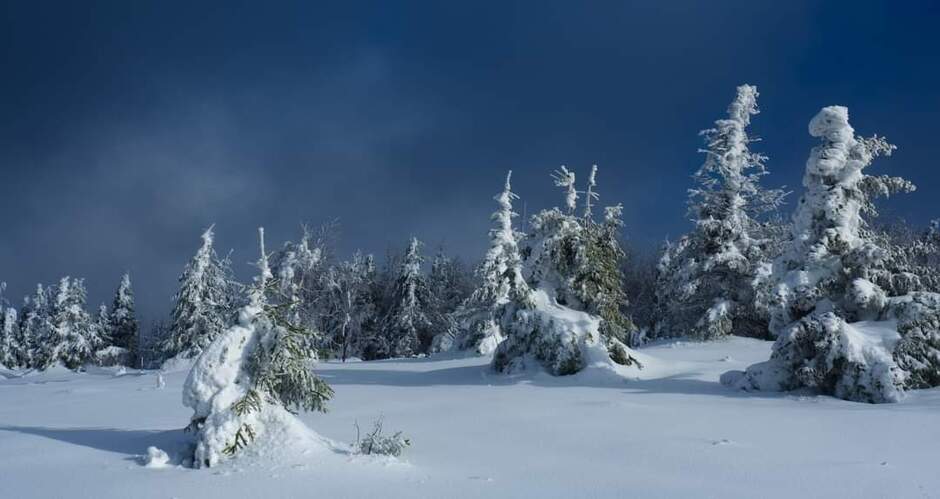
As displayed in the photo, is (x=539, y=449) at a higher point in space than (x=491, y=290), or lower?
lower

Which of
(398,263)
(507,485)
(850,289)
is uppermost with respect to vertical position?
(398,263)

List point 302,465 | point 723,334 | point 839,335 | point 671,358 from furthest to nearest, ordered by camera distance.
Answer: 1. point 723,334
2. point 671,358
3. point 839,335
4. point 302,465

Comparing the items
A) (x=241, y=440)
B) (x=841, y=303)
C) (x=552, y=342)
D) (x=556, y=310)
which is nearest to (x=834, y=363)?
(x=841, y=303)

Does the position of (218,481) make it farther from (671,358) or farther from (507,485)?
(671,358)

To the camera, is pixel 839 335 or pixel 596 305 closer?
pixel 839 335

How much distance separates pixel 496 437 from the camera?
30.8 feet

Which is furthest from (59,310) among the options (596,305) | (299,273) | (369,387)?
(596,305)

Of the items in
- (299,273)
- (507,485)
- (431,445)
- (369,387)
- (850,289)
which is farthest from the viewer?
(299,273)

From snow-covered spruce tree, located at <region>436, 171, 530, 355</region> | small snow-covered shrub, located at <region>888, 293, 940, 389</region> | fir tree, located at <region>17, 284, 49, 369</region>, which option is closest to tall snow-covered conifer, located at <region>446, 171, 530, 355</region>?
snow-covered spruce tree, located at <region>436, 171, 530, 355</region>

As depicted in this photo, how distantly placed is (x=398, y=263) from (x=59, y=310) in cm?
2784

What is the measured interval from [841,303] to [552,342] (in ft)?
25.2

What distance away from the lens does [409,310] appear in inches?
1845

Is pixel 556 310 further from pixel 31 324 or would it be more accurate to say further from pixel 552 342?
pixel 31 324

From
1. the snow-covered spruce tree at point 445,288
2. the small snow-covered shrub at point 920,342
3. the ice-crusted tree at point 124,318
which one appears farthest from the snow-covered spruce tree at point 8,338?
the small snow-covered shrub at point 920,342
